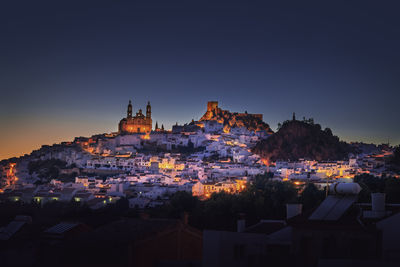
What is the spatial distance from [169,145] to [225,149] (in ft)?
48.1

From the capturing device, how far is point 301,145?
11275cm

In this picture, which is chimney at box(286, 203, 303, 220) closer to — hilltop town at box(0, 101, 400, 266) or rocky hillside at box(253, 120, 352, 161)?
hilltop town at box(0, 101, 400, 266)

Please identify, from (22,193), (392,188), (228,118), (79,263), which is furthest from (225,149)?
(79,263)

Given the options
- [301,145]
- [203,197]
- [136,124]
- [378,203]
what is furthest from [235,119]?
[378,203]

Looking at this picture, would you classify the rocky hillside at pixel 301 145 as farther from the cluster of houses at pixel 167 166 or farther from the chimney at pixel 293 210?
the chimney at pixel 293 210

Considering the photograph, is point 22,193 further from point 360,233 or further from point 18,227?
point 360,233

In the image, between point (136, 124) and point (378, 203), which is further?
point (136, 124)

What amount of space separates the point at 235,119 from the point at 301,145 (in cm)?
3287

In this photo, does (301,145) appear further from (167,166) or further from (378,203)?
(378,203)

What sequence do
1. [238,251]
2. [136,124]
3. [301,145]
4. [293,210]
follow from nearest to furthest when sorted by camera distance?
[238,251] → [293,210] → [301,145] → [136,124]

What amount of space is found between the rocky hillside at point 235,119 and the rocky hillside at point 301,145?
20298 millimetres

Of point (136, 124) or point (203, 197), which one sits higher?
point (136, 124)

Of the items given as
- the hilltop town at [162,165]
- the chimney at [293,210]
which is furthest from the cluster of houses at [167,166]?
Result: the chimney at [293,210]

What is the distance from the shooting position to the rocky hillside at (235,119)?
140625 mm
